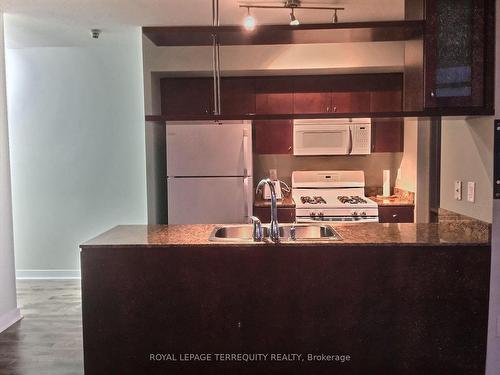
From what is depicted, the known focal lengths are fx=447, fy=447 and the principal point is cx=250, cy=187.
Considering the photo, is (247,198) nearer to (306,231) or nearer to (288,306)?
(306,231)

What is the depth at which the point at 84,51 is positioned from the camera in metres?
4.83

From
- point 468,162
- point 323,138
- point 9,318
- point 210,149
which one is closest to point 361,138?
point 323,138

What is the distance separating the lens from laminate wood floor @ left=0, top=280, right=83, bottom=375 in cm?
290

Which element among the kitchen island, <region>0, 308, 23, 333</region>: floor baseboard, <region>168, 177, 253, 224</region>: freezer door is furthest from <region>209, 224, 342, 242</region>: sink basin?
<region>0, 308, 23, 333</region>: floor baseboard

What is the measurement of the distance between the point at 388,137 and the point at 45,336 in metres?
3.65

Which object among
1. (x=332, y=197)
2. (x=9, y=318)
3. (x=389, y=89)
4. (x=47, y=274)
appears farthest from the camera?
(x=47, y=274)

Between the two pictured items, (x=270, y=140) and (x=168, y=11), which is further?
(x=270, y=140)

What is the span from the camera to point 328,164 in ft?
16.6

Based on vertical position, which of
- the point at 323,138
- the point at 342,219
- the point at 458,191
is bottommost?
the point at 342,219

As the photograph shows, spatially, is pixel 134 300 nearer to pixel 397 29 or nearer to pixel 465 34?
pixel 397 29

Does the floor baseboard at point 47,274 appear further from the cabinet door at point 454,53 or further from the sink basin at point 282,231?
the cabinet door at point 454,53

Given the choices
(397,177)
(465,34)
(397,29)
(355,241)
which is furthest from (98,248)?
(397,177)

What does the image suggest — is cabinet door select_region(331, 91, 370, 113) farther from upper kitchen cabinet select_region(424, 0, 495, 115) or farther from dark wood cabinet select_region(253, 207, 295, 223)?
upper kitchen cabinet select_region(424, 0, 495, 115)

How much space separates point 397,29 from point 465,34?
0.36m
